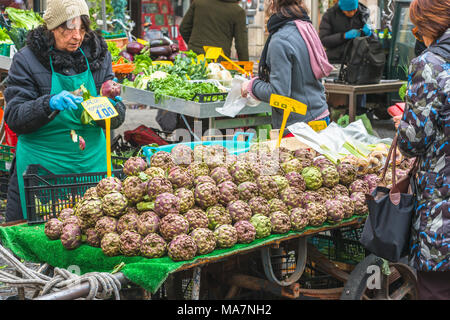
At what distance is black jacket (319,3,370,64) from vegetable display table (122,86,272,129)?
13.0 feet

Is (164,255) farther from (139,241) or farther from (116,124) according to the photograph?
(116,124)

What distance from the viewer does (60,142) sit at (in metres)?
3.77

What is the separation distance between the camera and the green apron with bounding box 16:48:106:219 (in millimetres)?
3707

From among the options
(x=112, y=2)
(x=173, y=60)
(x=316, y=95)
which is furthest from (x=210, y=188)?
(x=112, y=2)

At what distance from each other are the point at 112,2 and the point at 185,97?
5.45 meters

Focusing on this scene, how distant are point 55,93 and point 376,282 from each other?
85.1 inches

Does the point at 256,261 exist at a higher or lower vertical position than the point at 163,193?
lower

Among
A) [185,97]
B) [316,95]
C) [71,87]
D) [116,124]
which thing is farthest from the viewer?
[185,97]

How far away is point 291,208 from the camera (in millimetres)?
2979

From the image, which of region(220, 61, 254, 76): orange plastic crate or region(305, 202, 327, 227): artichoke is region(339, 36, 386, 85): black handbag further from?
region(305, 202, 327, 227): artichoke

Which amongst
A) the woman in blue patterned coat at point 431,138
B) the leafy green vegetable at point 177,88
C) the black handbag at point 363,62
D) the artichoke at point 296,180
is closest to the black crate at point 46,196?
the artichoke at point 296,180

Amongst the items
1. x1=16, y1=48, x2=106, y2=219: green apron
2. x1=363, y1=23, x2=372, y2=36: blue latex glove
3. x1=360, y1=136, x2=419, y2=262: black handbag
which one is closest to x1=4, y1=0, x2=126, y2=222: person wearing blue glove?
x1=16, y1=48, x2=106, y2=219: green apron

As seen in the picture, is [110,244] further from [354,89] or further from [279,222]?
[354,89]
